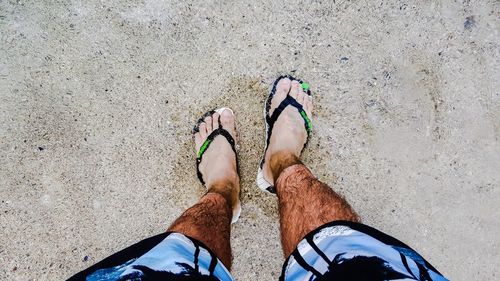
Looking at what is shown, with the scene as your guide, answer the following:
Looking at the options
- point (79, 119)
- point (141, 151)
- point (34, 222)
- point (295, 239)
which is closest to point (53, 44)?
point (79, 119)

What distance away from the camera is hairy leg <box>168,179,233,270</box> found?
1848 mm

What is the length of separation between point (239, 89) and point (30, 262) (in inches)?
62.6

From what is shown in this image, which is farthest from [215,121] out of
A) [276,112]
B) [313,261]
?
[313,261]

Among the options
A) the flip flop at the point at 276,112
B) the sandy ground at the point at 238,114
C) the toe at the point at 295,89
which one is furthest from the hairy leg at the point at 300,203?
the toe at the point at 295,89

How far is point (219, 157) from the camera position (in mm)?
2299

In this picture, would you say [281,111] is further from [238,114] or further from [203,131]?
[203,131]

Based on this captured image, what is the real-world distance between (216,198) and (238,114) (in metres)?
0.53

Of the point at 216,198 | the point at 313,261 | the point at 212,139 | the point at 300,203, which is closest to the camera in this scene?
the point at 313,261

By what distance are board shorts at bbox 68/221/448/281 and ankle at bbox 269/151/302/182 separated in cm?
62

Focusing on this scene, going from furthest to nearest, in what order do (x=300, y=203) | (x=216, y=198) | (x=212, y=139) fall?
(x=212, y=139)
(x=216, y=198)
(x=300, y=203)

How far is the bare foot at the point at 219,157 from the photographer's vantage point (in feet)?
7.41

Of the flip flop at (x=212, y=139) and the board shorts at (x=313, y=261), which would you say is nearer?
the board shorts at (x=313, y=261)

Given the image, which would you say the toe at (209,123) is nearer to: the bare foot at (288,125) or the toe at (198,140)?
the toe at (198,140)

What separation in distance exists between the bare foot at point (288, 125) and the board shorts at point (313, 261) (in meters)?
0.75
